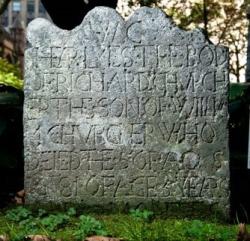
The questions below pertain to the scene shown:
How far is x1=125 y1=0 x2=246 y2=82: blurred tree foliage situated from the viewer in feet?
53.9

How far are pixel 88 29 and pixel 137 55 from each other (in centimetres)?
44

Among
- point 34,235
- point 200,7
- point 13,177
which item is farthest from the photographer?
point 200,7

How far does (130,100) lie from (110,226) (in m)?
1.02

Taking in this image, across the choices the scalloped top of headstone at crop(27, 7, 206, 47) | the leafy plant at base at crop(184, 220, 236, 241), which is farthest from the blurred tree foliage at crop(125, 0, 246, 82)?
the leafy plant at base at crop(184, 220, 236, 241)

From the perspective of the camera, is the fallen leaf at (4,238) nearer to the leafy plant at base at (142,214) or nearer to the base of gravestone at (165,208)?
the base of gravestone at (165,208)

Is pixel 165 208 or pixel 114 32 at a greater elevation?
pixel 114 32

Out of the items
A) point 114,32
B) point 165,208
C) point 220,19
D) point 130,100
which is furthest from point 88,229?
point 220,19

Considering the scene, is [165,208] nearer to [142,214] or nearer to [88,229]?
[142,214]

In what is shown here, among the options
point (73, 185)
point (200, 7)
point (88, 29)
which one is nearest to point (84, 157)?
point (73, 185)

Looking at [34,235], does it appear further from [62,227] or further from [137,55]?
[137,55]

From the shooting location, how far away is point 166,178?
5.03 metres

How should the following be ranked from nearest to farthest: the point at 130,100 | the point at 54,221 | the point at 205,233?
1. the point at 205,233
2. the point at 54,221
3. the point at 130,100

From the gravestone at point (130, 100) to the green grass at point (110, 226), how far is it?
31cm

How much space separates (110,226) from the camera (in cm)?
455
